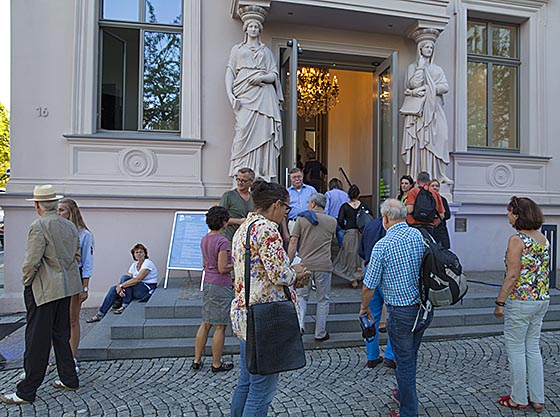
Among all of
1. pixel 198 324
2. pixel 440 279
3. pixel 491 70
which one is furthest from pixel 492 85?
pixel 198 324

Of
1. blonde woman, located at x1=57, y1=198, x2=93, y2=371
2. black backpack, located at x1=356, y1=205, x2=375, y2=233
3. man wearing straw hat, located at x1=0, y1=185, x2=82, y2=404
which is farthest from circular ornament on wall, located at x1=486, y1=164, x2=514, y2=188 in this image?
man wearing straw hat, located at x1=0, y1=185, x2=82, y2=404

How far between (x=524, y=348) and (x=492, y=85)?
777 centimetres

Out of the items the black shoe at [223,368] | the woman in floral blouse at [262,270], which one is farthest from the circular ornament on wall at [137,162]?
the woman in floral blouse at [262,270]

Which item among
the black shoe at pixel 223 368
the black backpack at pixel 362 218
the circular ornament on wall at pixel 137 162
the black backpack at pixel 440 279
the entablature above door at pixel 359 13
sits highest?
the entablature above door at pixel 359 13

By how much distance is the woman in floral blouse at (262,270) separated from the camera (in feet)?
9.15

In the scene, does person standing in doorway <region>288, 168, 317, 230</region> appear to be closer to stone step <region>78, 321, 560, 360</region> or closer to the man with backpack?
the man with backpack

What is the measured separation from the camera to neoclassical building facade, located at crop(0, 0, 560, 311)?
752cm

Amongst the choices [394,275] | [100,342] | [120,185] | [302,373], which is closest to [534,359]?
[394,275]

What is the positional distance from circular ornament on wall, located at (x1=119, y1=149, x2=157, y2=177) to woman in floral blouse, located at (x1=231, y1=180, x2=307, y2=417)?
17.4 feet

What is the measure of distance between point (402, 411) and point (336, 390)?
900 mm

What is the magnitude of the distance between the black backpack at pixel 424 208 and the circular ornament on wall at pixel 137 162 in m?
4.47

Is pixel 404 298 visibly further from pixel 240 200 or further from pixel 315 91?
pixel 315 91

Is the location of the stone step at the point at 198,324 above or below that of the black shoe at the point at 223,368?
above

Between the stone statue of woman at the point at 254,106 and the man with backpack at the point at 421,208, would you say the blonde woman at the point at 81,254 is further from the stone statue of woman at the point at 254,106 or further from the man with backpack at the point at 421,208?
the man with backpack at the point at 421,208
